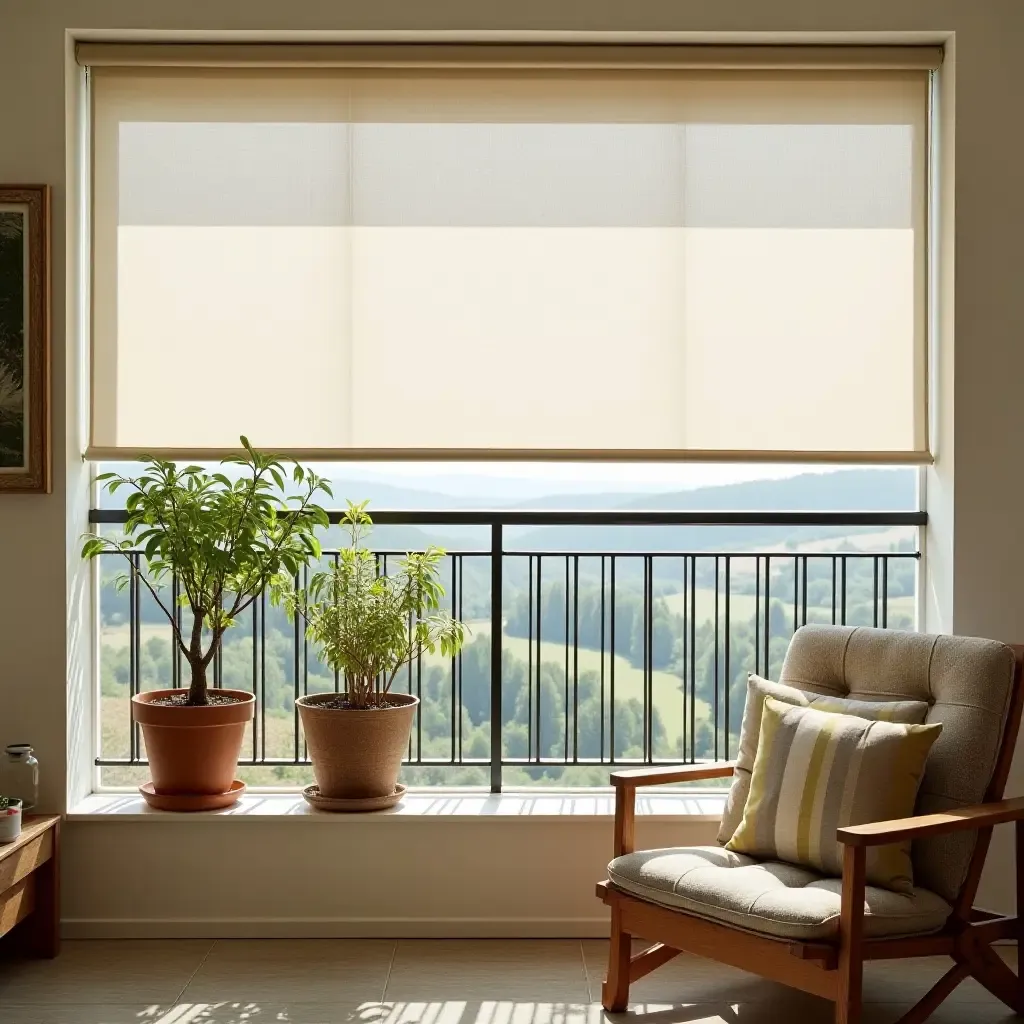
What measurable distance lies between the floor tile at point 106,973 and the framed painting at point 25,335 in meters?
1.32

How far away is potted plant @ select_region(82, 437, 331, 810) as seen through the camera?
312 centimetres

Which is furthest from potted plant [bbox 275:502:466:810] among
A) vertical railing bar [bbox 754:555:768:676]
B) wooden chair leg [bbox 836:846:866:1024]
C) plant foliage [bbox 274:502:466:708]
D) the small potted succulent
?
wooden chair leg [bbox 836:846:866:1024]

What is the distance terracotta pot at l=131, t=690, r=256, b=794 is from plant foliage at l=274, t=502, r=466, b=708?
0.32 meters

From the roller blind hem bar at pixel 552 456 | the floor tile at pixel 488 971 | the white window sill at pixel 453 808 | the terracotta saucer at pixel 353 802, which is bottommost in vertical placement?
the floor tile at pixel 488 971

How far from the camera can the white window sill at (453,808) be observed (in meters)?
3.24

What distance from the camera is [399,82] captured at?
340 cm

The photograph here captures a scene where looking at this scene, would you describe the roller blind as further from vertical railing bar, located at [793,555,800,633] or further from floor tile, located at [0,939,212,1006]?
floor tile, located at [0,939,212,1006]

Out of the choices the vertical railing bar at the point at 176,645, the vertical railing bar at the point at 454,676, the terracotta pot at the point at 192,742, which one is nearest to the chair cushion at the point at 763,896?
the vertical railing bar at the point at 454,676

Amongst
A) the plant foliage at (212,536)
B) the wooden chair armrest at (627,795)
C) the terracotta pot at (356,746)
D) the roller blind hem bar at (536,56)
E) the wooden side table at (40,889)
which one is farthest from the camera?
the roller blind hem bar at (536,56)

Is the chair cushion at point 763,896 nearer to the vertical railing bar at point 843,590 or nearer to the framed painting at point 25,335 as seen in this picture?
the vertical railing bar at point 843,590

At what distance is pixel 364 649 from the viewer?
10.6ft

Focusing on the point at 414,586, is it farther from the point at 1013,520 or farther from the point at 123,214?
the point at 1013,520

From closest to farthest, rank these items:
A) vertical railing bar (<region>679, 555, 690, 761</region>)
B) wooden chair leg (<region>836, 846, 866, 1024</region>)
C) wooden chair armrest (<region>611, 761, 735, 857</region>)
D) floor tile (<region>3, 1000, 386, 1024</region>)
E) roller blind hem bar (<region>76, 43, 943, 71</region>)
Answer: wooden chair leg (<region>836, 846, 866, 1024</region>), floor tile (<region>3, 1000, 386, 1024</region>), wooden chair armrest (<region>611, 761, 735, 857</region>), roller blind hem bar (<region>76, 43, 943, 71</region>), vertical railing bar (<region>679, 555, 690, 761</region>)

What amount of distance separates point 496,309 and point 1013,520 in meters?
1.66
